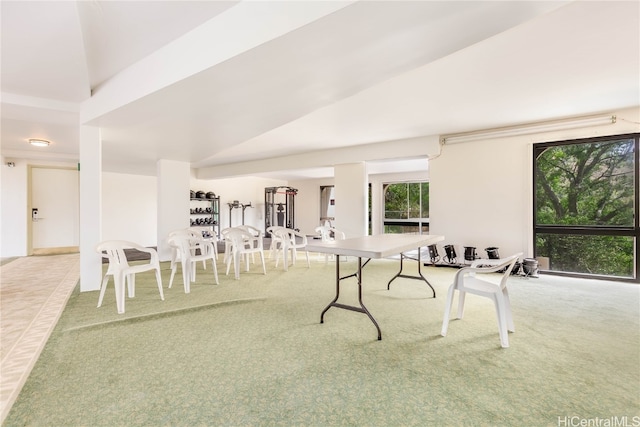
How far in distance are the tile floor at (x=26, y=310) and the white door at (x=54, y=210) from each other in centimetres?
136

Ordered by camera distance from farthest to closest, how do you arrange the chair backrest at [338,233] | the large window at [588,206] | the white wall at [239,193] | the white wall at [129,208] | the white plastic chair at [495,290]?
the white wall at [239,193] → the white wall at [129,208] → the chair backrest at [338,233] → the large window at [588,206] → the white plastic chair at [495,290]

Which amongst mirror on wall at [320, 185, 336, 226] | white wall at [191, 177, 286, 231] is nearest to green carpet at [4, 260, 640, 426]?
white wall at [191, 177, 286, 231]

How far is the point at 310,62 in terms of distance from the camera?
2324 mm

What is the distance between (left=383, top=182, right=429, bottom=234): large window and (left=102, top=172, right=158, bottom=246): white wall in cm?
754

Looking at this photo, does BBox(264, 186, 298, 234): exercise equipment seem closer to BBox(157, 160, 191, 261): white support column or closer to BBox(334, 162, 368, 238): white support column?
BBox(334, 162, 368, 238): white support column

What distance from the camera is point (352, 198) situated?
283 inches

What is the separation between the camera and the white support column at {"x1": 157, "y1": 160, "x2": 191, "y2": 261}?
6.48 meters

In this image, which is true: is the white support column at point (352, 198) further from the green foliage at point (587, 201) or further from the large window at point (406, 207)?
the green foliage at point (587, 201)

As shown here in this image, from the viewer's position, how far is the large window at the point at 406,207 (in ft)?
30.7

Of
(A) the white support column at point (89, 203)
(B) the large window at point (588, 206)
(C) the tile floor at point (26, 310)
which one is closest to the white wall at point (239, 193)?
(C) the tile floor at point (26, 310)

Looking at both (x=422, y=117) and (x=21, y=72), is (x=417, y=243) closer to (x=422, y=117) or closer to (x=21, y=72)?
(x=422, y=117)

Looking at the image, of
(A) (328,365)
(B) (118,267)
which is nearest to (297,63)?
(A) (328,365)

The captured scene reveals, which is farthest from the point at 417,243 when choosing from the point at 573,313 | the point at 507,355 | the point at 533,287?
the point at 533,287

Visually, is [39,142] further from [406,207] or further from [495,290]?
[406,207]
